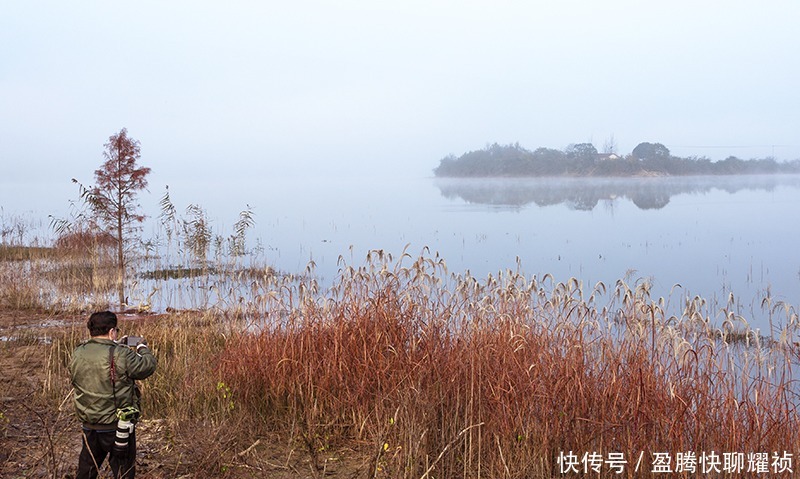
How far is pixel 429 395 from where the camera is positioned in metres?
5.76

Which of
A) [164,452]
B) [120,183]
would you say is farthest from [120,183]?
[164,452]

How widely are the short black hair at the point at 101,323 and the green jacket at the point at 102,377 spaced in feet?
0.20

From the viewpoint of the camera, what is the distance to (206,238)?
48.1 ft

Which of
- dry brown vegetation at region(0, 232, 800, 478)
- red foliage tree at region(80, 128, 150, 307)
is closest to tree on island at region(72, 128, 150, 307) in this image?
red foliage tree at region(80, 128, 150, 307)

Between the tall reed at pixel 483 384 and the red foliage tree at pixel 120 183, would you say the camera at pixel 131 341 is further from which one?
the red foliage tree at pixel 120 183

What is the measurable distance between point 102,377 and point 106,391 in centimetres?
10

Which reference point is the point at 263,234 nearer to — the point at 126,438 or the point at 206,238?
the point at 206,238

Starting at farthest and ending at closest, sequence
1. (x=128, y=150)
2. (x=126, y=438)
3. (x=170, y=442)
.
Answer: (x=128, y=150) → (x=170, y=442) → (x=126, y=438)

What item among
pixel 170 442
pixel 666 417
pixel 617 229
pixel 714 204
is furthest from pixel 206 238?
pixel 714 204

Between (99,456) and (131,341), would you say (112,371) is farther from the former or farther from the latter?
(99,456)

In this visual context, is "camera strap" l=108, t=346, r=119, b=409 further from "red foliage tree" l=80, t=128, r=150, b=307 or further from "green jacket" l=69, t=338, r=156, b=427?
"red foliage tree" l=80, t=128, r=150, b=307

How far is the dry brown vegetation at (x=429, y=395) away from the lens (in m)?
5.21

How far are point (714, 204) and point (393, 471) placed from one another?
175 feet

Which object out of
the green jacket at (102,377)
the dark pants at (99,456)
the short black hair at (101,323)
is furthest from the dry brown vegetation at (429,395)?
the short black hair at (101,323)
